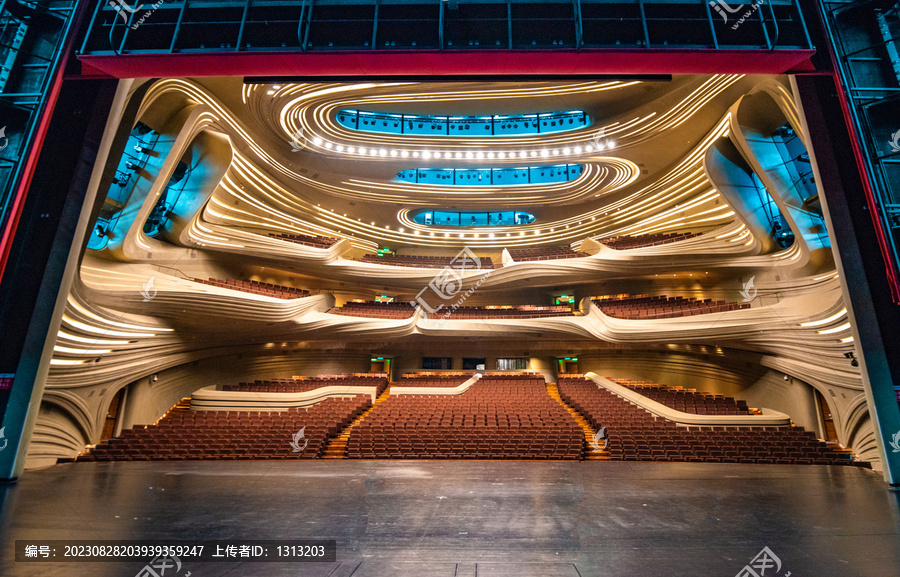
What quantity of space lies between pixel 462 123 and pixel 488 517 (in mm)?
16693

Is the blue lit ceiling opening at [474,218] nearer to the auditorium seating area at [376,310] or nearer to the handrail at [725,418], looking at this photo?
the auditorium seating area at [376,310]

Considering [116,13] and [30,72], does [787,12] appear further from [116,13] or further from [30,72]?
[30,72]

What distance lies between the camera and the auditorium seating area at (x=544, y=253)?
849 inches

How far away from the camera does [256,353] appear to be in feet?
60.8

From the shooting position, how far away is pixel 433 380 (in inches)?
758

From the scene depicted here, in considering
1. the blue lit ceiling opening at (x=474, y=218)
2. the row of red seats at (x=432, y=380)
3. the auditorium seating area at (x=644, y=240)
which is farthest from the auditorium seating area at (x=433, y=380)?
the auditorium seating area at (x=644, y=240)

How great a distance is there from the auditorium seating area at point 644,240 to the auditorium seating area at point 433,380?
10.1 meters

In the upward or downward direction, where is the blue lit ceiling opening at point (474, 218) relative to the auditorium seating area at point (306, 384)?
upward

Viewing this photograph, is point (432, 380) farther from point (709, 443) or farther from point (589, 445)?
point (709, 443)

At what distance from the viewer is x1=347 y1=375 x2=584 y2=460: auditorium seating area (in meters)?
9.80

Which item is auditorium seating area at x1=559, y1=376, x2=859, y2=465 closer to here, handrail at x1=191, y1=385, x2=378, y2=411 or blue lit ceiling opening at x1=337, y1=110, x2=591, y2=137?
handrail at x1=191, y1=385, x2=378, y2=411

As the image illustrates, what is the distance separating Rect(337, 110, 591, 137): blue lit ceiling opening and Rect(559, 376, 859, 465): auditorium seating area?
468 inches

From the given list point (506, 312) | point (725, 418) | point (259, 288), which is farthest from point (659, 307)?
point (259, 288)

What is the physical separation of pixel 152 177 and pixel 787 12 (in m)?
15.0
